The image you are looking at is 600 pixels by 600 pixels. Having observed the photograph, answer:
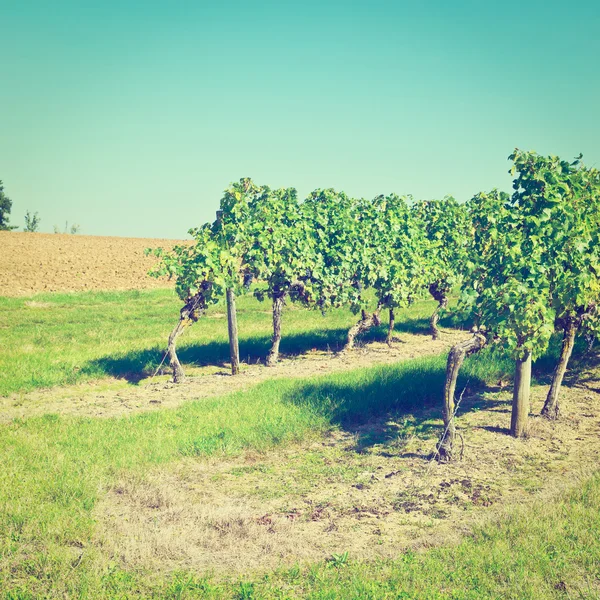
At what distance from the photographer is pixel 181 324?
48.7 ft

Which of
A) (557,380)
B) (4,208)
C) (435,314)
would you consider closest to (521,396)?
(557,380)

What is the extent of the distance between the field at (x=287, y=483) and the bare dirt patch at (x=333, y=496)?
33 millimetres

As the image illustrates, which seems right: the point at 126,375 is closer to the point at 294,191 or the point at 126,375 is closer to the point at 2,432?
the point at 2,432

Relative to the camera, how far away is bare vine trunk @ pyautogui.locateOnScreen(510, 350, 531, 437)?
10547 millimetres

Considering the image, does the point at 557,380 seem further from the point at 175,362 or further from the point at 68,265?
the point at 68,265

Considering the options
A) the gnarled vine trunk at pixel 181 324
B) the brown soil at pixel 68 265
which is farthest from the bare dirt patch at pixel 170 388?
the brown soil at pixel 68 265

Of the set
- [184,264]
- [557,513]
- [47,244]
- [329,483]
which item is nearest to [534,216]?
[557,513]

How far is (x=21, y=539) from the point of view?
661 centimetres

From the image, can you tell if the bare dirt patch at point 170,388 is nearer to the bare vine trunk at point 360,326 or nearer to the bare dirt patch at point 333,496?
the bare vine trunk at point 360,326

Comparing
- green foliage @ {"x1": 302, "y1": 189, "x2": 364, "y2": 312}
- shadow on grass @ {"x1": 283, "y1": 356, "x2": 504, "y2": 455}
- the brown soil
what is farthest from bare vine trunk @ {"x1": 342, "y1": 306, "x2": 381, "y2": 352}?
the brown soil

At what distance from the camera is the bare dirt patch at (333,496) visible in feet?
22.0

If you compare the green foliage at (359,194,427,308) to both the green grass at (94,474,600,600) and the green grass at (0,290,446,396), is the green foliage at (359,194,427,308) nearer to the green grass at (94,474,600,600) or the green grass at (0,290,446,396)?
the green grass at (0,290,446,396)

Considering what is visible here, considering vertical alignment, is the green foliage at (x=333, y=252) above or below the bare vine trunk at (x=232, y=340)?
above

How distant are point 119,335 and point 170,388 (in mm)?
7035
